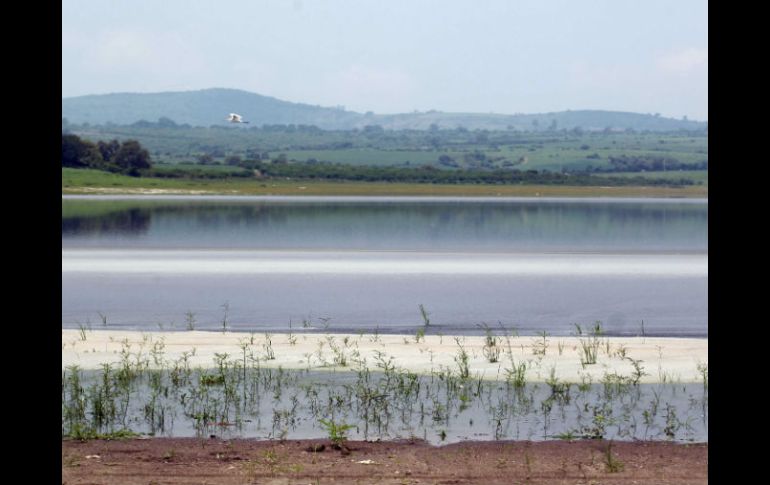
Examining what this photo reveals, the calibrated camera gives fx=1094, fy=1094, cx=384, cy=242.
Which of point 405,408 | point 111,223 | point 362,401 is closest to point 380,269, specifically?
point 362,401

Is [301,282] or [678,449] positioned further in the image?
[301,282]

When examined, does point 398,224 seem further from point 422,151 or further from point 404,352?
point 422,151

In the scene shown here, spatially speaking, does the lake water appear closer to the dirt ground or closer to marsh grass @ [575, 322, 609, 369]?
marsh grass @ [575, 322, 609, 369]

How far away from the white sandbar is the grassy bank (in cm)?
5614

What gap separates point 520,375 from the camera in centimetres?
1365

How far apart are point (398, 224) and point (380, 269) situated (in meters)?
19.7

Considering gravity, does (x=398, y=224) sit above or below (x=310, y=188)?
Answer: below

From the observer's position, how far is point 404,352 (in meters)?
16.2

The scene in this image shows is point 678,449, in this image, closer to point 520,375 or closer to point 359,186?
point 520,375

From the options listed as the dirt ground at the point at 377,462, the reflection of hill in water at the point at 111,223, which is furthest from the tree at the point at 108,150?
the dirt ground at the point at 377,462

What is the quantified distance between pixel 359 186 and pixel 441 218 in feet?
97.7

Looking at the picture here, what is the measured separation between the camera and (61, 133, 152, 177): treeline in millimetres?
84062

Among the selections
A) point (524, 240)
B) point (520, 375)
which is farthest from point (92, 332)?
point (524, 240)
